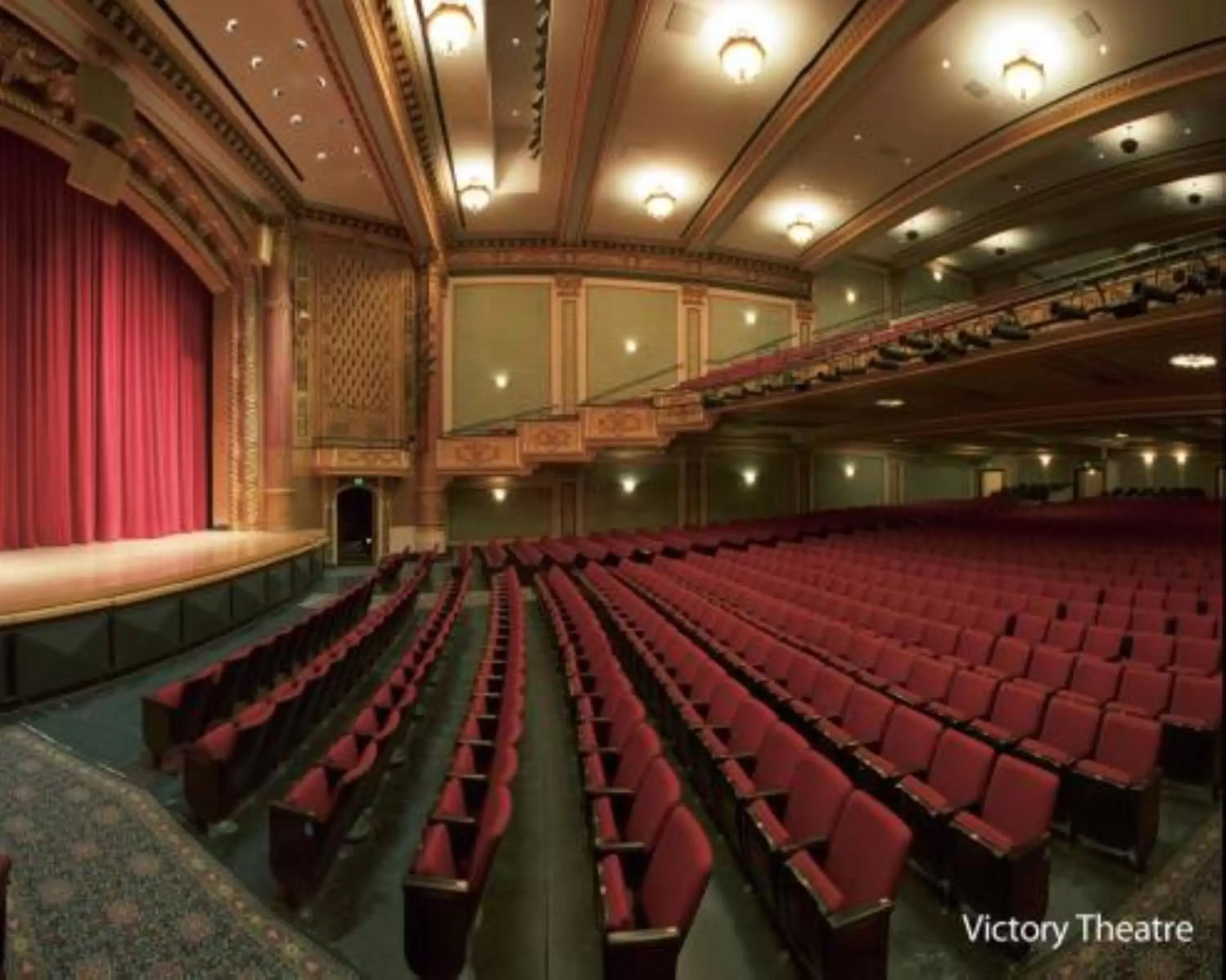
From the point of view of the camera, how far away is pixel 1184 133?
4.73m

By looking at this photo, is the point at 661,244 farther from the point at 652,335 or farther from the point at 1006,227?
the point at 1006,227

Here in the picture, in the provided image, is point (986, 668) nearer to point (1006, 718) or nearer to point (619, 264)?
point (1006, 718)

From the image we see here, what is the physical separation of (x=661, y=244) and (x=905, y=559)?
4.33 m

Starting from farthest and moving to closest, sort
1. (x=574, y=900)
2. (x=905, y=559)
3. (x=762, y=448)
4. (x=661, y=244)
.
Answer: (x=762, y=448) < (x=661, y=244) < (x=905, y=559) < (x=574, y=900)

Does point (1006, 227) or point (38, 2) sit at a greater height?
point (1006, 227)

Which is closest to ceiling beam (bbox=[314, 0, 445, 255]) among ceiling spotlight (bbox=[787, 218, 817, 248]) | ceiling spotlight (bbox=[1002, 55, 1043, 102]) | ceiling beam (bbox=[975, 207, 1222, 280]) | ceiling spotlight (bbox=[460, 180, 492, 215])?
ceiling spotlight (bbox=[460, 180, 492, 215])

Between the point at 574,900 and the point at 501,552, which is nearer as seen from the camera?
the point at 574,900

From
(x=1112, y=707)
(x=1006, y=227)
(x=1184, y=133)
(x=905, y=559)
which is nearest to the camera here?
(x=1112, y=707)

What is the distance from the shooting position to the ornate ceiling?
3404mm

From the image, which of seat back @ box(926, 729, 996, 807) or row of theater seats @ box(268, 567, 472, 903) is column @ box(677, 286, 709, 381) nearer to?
row of theater seats @ box(268, 567, 472, 903)

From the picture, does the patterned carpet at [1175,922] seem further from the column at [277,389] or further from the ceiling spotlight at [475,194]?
the ceiling spotlight at [475,194]

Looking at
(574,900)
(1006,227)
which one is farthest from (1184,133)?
(574,900)

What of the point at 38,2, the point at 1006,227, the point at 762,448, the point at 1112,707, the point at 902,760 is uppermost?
the point at 1006,227

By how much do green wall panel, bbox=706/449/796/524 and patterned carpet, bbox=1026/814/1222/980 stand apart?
591 centimetres
